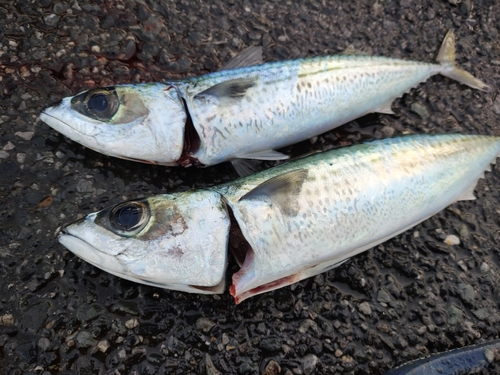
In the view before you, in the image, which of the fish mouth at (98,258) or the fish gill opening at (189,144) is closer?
the fish mouth at (98,258)

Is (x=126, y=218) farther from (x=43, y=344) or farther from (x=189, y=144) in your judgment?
(x=43, y=344)

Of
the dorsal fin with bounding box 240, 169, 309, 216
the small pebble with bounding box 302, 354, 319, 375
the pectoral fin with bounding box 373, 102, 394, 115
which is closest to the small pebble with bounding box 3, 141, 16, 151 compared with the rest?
the dorsal fin with bounding box 240, 169, 309, 216

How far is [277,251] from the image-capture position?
2311 millimetres

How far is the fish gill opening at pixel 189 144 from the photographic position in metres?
2.76

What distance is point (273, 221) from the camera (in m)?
2.33

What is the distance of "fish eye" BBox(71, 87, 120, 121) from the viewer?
264cm

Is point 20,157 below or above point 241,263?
above

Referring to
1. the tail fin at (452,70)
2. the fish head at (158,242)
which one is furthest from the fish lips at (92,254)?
the tail fin at (452,70)

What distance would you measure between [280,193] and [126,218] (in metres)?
0.88

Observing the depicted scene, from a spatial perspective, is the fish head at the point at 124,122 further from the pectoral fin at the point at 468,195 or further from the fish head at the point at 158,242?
the pectoral fin at the point at 468,195

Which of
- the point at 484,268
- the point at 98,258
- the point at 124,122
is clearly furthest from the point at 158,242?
the point at 484,268

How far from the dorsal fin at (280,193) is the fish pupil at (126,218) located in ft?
1.95

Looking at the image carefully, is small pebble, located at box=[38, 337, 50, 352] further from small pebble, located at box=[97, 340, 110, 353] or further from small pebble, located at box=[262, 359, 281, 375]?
small pebble, located at box=[262, 359, 281, 375]

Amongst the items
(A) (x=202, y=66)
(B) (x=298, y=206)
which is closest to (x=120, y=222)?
(B) (x=298, y=206)
